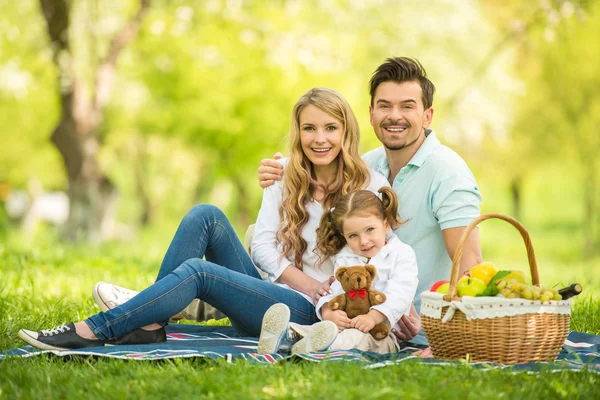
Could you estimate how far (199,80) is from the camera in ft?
55.5

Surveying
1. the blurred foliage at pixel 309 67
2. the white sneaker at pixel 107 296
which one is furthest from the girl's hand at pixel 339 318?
the blurred foliage at pixel 309 67

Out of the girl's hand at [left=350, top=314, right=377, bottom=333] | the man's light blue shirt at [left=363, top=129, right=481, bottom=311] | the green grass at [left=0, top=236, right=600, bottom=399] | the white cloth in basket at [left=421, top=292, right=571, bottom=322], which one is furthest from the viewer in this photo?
the man's light blue shirt at [left=363, top=129, right=481, bottom=311]

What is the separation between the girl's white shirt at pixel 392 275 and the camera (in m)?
4.00

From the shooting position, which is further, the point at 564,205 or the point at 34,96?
the point at 564,205

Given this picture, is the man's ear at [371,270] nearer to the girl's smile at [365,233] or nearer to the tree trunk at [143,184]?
the girl's smile at [365,233]

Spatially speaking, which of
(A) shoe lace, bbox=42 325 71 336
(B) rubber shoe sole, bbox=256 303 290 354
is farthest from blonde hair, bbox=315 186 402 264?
(A) shoe lace, bbox=42 325 71 336

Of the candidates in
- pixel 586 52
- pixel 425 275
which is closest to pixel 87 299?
pixel 425 275

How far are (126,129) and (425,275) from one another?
1784 cm

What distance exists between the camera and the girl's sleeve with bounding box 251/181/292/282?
451 centimetres

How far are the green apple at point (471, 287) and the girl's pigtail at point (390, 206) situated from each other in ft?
2.51

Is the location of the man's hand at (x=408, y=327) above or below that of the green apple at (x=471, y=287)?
below

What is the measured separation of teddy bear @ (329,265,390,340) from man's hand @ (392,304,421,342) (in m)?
0.33

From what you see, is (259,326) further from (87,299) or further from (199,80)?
(199,80)

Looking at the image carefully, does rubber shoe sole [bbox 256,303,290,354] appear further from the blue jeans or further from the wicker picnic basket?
the wicker picnic basket
